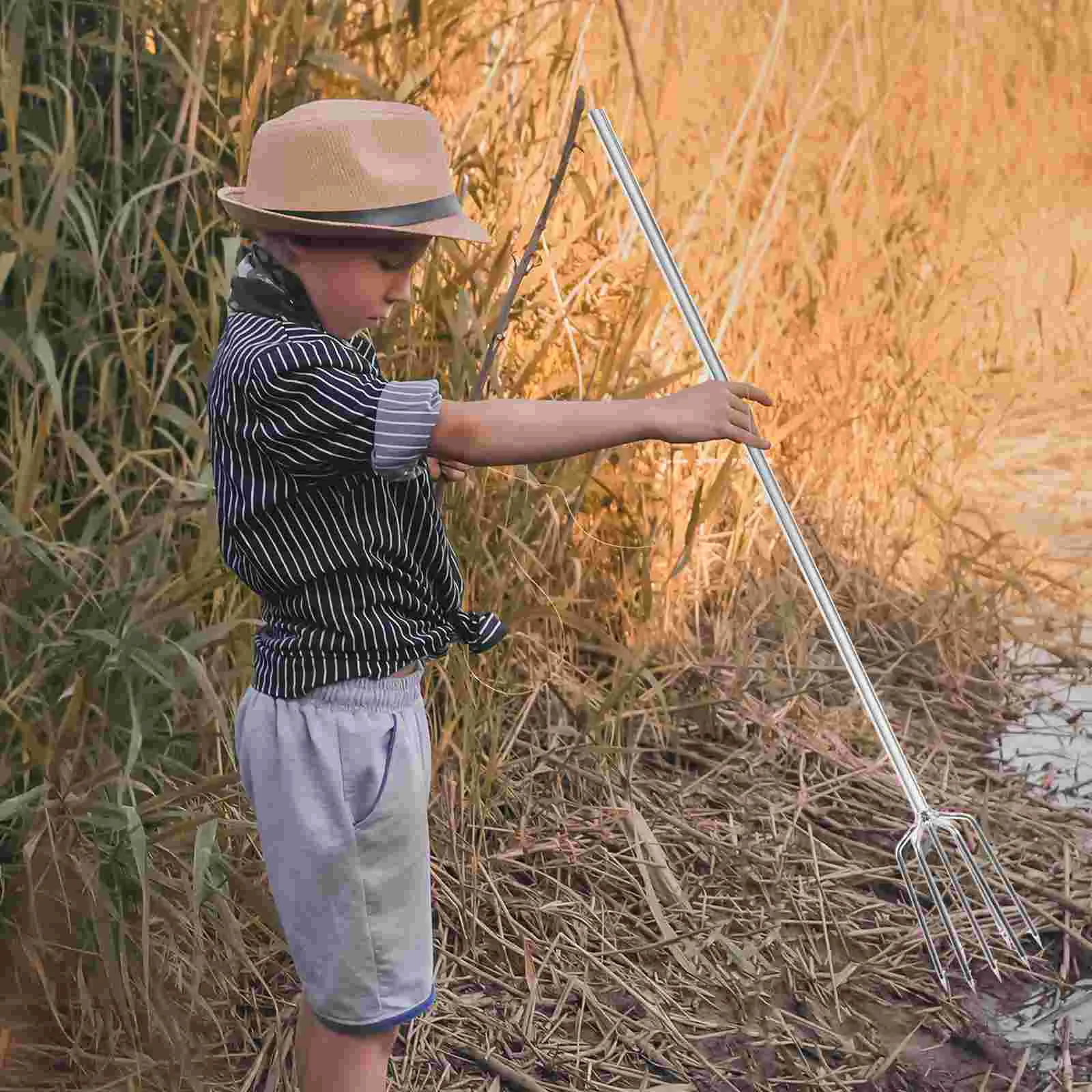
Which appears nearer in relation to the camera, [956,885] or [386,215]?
[386,215]

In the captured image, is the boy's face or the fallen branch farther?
the fallen branch

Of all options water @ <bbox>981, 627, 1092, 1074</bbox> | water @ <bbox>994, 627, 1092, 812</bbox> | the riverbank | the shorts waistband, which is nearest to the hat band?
the shorts waistband

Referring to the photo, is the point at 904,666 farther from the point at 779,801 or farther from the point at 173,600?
the point at 173,600

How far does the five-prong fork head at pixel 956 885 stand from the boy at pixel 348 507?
758 mm

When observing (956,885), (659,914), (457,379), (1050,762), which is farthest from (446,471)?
(1050,762)

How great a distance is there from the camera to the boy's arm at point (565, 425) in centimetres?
121

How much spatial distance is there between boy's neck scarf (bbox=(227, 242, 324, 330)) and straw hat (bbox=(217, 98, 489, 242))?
34mm

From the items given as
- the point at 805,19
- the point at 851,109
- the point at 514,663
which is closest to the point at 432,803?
the point at 514,663

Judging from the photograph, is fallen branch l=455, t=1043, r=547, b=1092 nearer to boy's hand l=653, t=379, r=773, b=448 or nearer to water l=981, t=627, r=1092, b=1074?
water l=981, t=627, r=1092, b=1074

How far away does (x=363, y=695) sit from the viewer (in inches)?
52.6

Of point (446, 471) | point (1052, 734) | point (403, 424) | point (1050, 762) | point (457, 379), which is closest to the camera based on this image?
point (403, 424)

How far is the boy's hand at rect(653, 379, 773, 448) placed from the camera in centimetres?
121

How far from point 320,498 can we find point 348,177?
0.25m

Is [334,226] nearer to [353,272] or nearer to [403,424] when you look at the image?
[353,272]
